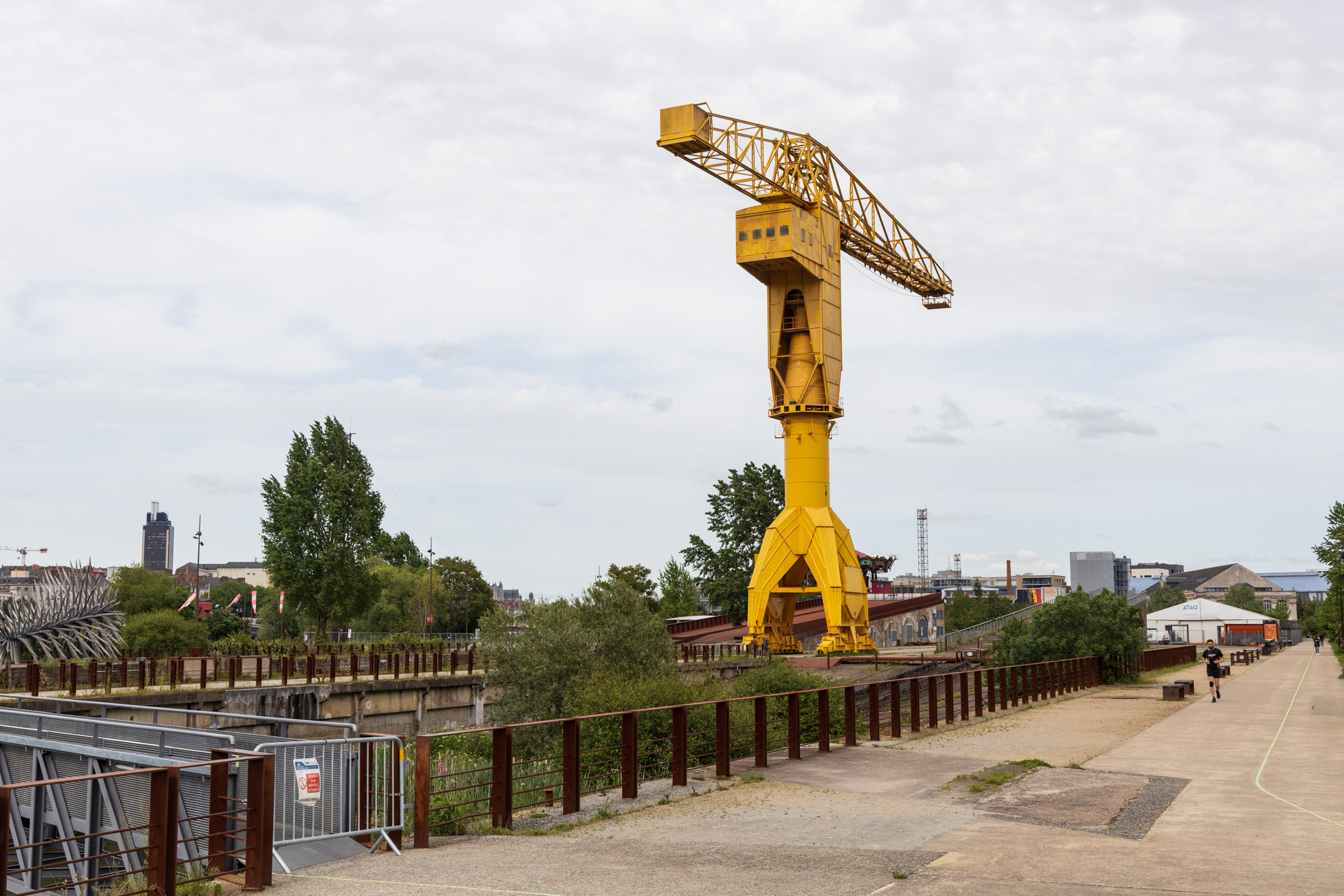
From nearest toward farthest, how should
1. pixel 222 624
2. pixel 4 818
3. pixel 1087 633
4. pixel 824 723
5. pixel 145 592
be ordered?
pixel 4 818
pixel 824 723
pixel 1087 633
pixel 222 624
pixel 145 592

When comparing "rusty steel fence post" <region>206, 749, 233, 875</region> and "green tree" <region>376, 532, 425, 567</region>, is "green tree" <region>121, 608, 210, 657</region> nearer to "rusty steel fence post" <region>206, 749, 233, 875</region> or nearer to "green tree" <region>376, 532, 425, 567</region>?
"rusty steel fence post" <region>206, 749, 233, 875</region>

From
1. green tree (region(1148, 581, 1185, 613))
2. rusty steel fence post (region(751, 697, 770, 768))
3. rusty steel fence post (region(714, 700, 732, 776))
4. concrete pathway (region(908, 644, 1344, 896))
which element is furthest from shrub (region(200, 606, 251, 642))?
green tree (region(1148, 581, 1185, 613))

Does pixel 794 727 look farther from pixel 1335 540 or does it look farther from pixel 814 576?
pixel 1335 540

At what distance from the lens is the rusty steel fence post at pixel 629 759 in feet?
39.4

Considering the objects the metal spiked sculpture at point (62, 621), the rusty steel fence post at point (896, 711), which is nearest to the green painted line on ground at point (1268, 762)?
the rusty steel fence post at point (896, 711)

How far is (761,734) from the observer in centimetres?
1456

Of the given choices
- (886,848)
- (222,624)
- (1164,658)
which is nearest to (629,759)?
(886,848)

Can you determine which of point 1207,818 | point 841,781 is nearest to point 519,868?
point 841,781

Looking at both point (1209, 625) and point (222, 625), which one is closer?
point (222, 625)

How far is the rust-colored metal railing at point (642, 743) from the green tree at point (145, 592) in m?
45.5

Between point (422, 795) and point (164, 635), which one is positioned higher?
point (422, 795)

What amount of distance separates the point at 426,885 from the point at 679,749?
551cm

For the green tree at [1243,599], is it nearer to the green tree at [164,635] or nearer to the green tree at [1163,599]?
the green tree at [1163,599]

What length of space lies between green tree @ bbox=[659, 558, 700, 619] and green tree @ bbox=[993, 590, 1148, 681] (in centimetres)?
5731
